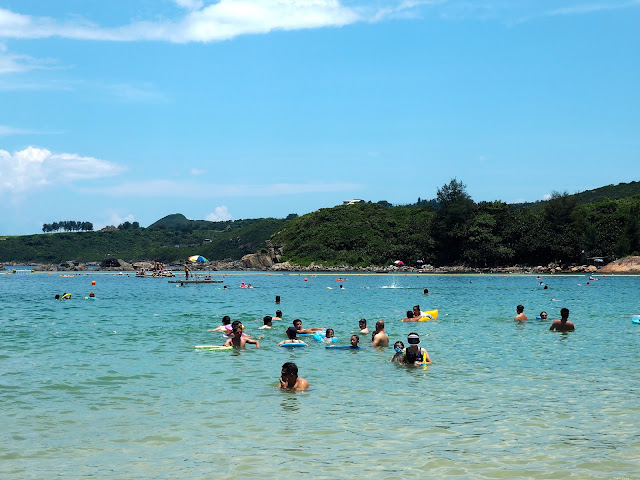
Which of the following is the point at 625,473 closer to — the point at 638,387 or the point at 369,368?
the point at 638,387

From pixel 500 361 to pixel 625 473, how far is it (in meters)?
12.0

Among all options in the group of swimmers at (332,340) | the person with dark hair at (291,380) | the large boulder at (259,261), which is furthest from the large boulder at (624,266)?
the person with dark hair at (291,380)

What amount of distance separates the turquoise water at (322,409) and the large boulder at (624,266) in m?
93.9

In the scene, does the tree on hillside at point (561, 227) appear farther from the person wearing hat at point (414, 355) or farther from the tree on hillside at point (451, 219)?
the person wearing hat at point (414, 355)

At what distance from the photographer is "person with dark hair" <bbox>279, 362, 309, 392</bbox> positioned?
54.9ft

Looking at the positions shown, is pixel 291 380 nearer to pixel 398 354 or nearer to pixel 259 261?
Answer: pixel 398 354

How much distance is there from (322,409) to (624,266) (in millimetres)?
115961

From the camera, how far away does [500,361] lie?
21.9 metres

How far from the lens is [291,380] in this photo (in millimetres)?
16875

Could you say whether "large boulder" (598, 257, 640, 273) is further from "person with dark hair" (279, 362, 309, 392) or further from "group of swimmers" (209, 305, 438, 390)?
"person with dark hair" (279, 362, 309, 392)

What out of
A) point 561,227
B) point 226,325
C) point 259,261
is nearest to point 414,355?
point 226,325

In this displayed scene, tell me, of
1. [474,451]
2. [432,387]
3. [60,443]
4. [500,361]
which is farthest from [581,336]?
[60,443]

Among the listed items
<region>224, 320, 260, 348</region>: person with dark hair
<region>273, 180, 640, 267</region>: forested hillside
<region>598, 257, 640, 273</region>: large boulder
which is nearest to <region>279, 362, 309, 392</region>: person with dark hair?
<region>224, 320, 260, 348</region>: person with dark hair

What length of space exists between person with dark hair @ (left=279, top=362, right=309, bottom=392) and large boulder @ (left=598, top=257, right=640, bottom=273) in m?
113
